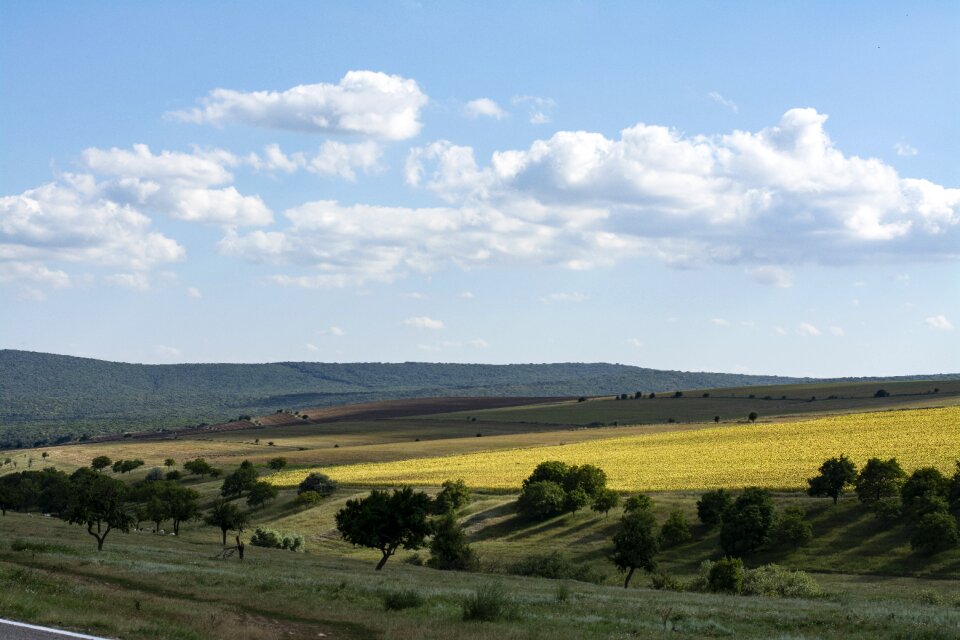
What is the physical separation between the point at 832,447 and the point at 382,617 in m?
101

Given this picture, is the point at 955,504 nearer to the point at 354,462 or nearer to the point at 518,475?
the point at 518,475

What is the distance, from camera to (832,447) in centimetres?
11712

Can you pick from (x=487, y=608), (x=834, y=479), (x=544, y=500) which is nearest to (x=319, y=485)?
(x=544, y=500)

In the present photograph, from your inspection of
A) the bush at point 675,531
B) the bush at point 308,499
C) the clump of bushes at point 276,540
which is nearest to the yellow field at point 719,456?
the bush at point 308,499

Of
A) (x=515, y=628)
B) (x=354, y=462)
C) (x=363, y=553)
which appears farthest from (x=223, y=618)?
(x=354, y=462)

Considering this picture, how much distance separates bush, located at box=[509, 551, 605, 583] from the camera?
71188 mm

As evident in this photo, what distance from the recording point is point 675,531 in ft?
272

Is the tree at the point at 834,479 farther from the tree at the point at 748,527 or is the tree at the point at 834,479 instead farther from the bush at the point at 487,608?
the bush at the point at 487,608

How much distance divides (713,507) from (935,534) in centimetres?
1832

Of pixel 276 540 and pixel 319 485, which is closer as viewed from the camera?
pixel 276 540

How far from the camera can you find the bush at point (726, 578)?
5919 centimetres

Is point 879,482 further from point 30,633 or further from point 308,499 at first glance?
point 30,633

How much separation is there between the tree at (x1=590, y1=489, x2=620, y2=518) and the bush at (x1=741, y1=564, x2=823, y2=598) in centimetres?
3236

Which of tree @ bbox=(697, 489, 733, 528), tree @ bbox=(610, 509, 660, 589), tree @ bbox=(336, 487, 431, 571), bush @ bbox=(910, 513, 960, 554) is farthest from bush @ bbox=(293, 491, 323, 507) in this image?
bush @ bbox=(910, 513, 960, 554)
